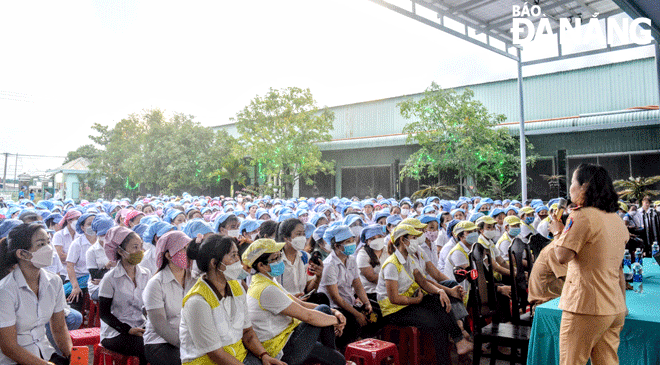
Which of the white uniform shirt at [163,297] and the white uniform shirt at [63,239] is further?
the white uniform shirt at [63,239]

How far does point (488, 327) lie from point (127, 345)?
3133 mm

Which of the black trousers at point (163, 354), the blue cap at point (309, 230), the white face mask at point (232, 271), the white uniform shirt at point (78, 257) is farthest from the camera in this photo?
the blue cap at point (309, 230)

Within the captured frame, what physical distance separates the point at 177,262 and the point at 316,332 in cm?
117

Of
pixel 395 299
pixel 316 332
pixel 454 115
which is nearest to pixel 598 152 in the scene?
pixel 454 115

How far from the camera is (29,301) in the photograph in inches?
121

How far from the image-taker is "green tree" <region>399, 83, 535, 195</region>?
17859mm

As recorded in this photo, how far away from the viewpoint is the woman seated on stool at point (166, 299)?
340 cm

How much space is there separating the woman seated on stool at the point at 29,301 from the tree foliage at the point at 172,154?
23.9 meters

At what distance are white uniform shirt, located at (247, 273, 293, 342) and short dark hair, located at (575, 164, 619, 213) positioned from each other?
2.09m

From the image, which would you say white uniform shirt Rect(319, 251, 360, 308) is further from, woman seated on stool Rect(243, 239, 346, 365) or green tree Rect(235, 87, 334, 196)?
green tree Rect(235, 87, 334, 196)

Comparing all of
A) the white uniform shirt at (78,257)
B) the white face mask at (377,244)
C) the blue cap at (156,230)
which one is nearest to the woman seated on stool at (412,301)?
the white face mask at (377,244)

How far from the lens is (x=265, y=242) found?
361 cm

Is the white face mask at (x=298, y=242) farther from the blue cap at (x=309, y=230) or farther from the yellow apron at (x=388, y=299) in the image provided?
the blue cap at (x=309, y=230)

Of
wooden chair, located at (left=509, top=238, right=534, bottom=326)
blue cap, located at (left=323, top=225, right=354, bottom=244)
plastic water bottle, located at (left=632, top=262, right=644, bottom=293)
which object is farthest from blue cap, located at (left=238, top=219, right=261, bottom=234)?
plastic water bottle, located at (left=632, top=262, right=644, bottom=293)
